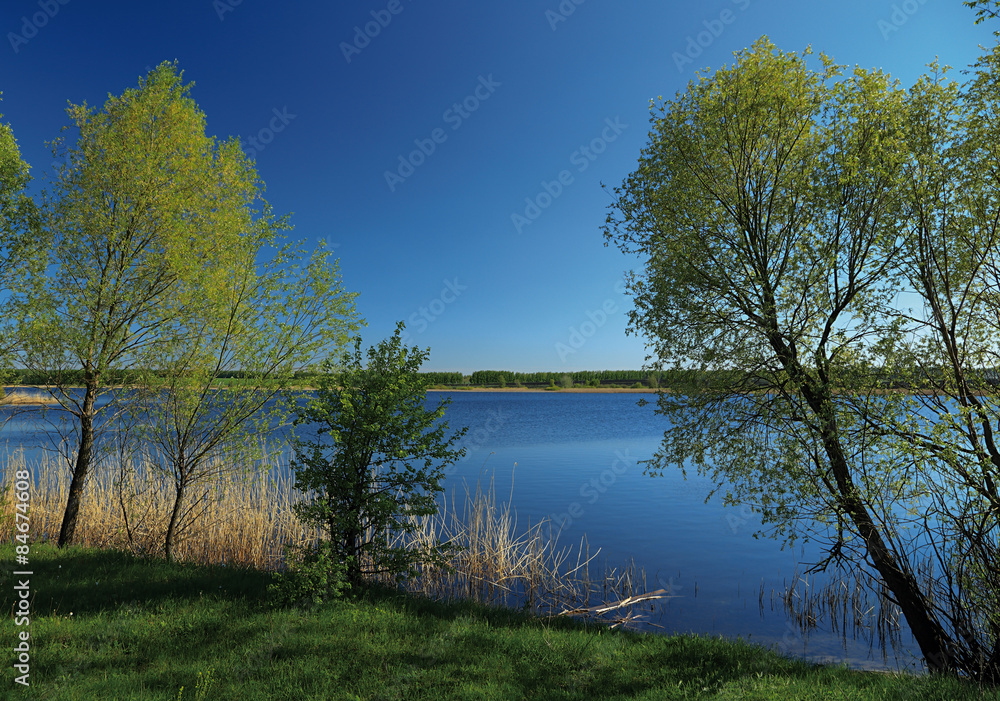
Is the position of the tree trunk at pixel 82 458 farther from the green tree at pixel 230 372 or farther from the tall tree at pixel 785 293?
the tall tree at pixel 785 293

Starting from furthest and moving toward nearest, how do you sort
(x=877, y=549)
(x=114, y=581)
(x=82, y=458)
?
(x=82, y=458), (x=114, y=581), (x=877, y=549)

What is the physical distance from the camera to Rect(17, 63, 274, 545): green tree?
11.1 m

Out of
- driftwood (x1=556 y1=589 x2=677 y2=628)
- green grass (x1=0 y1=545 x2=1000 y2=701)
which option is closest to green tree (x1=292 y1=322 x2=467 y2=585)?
green grass (x1=0 y1=545 x2=1000 y2=701)

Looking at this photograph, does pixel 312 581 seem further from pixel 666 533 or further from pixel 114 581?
pixel 666 533

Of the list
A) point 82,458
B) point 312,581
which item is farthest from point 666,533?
point 82,458

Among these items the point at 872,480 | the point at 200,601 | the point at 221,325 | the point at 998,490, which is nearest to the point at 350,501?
the point at 200,601

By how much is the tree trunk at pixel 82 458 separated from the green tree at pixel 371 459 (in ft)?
18.6

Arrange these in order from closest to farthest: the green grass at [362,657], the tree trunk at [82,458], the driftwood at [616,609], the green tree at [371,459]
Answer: the green grass at [362,657] < the green tree at [371,459] < the driftwood at [616,609] < the tree trunk at [82,458]

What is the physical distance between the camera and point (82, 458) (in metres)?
11.4

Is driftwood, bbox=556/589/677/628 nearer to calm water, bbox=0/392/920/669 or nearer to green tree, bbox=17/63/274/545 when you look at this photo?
calm water, bbox=0/392/920/669

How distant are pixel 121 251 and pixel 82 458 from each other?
181 inches

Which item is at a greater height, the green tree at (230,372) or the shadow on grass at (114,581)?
the green tree at (230,372)

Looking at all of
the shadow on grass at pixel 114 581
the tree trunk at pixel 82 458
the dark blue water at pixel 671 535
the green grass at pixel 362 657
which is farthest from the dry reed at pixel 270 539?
the green grass at pixel 362 657

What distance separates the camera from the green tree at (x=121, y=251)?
36.3 feet
